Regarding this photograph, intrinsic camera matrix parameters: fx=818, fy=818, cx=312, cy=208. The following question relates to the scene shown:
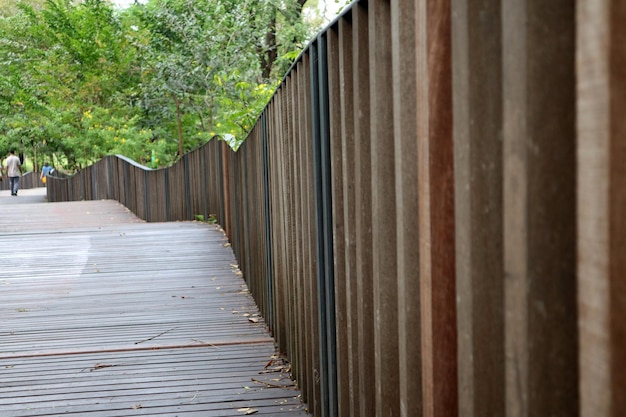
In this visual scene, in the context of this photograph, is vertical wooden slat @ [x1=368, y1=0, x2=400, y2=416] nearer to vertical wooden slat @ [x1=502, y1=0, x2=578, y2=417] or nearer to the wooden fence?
the wooden fence

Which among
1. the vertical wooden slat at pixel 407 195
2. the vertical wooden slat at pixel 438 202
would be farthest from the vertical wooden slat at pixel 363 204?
the vertical wooden slat at pixel 438 202

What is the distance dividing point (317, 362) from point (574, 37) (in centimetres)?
240

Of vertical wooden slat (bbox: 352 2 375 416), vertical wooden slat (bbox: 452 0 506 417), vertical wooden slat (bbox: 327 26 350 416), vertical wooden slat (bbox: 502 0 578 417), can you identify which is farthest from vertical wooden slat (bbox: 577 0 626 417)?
vertical wooden slat (bbox: 327 26 350 416)

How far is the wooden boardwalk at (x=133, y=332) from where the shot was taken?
4.05 metres

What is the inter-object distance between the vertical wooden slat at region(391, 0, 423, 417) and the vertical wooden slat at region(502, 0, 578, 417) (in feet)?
2.02

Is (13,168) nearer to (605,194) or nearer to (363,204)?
(363,204)

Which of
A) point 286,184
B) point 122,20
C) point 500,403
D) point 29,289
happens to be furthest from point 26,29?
point 500,403

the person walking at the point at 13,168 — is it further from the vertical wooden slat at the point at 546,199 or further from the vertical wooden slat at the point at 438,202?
the vertical wooden slat at the point at 546,199

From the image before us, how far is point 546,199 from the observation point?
3.51 feet

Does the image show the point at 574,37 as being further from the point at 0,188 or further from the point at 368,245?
the point at 0,188

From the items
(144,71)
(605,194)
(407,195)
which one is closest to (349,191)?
(407,195)

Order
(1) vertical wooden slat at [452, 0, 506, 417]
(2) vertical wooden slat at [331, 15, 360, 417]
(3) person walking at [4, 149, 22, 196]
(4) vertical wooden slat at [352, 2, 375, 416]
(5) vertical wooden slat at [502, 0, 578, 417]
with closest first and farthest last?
(5) vertical wooden slat at [502, 0, 578, 417] < (1) vertical wooden slat at [452, 0, 506, 417] < (4) vertical wooden slat at [352, 2, 375, 416] < (2) vertical wooden slat at [331, 15, 360, 417] < (3) person walking at [4, 149, 22, 196]

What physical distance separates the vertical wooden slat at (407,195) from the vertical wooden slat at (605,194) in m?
0.79

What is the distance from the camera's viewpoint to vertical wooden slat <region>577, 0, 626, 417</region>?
0.90 meters
